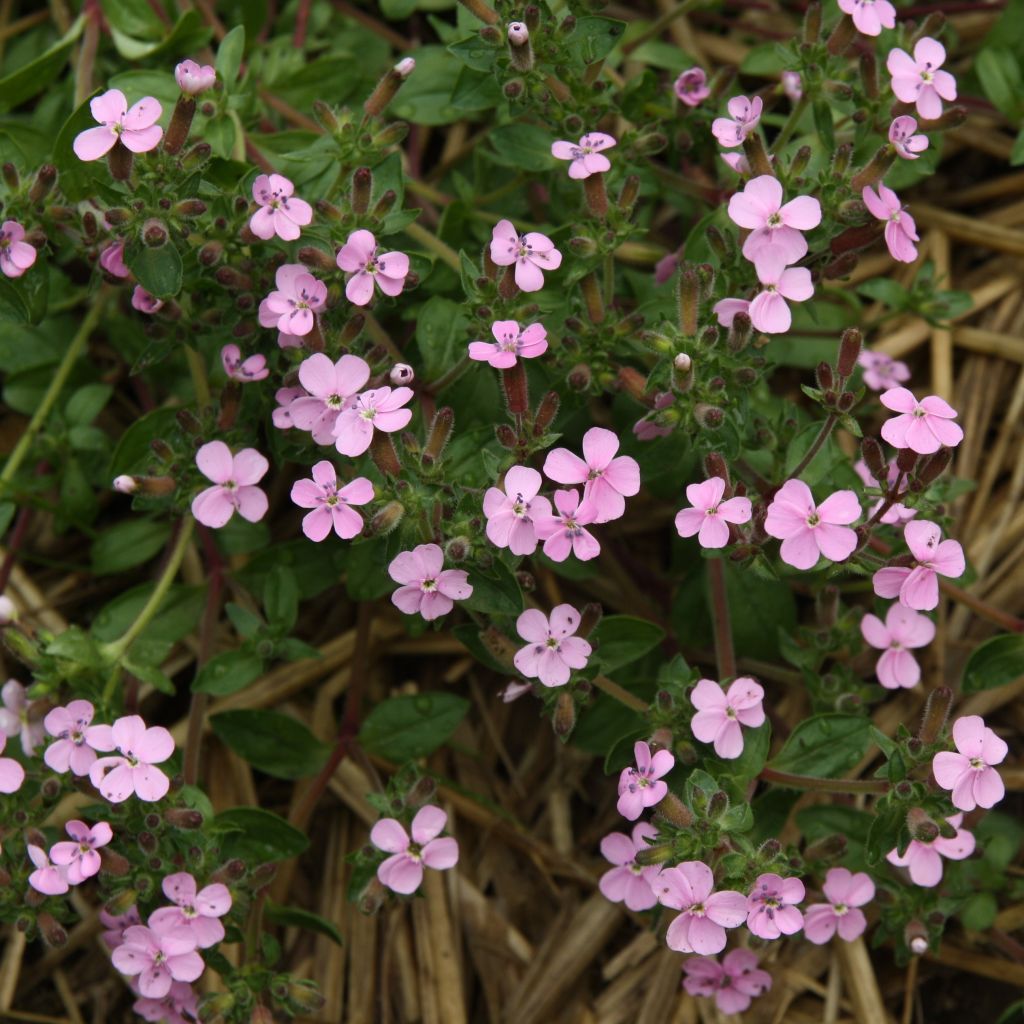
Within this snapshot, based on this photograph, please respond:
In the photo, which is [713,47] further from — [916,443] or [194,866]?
[194,866]

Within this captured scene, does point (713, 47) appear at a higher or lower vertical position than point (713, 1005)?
higher

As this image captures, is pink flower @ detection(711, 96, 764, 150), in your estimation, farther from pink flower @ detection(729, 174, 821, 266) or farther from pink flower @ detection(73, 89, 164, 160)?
pink flower @ detection(73, 89, 164, 160)

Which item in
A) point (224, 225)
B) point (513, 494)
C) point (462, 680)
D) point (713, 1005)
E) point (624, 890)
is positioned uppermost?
point (224, 225)

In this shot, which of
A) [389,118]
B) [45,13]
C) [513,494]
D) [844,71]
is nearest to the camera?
[513,494]

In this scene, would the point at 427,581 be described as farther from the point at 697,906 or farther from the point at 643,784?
the point at 697,906

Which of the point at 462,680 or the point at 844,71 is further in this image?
the point at 462,680

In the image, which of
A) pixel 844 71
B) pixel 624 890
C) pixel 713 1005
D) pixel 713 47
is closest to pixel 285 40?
pixel 713 47
